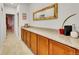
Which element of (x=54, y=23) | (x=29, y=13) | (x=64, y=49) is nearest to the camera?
(x=64, y=49)

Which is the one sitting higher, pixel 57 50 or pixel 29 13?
pixel 29 13

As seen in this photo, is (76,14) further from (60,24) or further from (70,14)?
(60,24)

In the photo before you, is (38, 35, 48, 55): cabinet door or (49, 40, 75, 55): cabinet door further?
(38, 35, 48, 55): cabinet door

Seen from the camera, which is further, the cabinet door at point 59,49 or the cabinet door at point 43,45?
the cabinet door at point 43,45

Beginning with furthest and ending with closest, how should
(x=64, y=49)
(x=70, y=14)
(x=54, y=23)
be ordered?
1. (x=54, y=23)
2. (x=70, y=14)
3. (x=64, y=49)

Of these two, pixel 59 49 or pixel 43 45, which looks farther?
pixel 43 45

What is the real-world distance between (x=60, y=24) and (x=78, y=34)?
2.58 feet

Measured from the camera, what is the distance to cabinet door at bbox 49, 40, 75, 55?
1.52 metres

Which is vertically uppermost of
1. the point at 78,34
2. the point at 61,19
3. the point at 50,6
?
the point at 50,6

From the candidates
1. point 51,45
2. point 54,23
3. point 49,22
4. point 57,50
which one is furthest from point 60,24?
point 57,50

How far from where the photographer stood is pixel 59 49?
175cm

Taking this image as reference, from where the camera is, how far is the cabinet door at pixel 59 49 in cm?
152

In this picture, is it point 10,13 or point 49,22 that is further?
point 49,22

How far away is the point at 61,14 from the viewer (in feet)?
8.76
